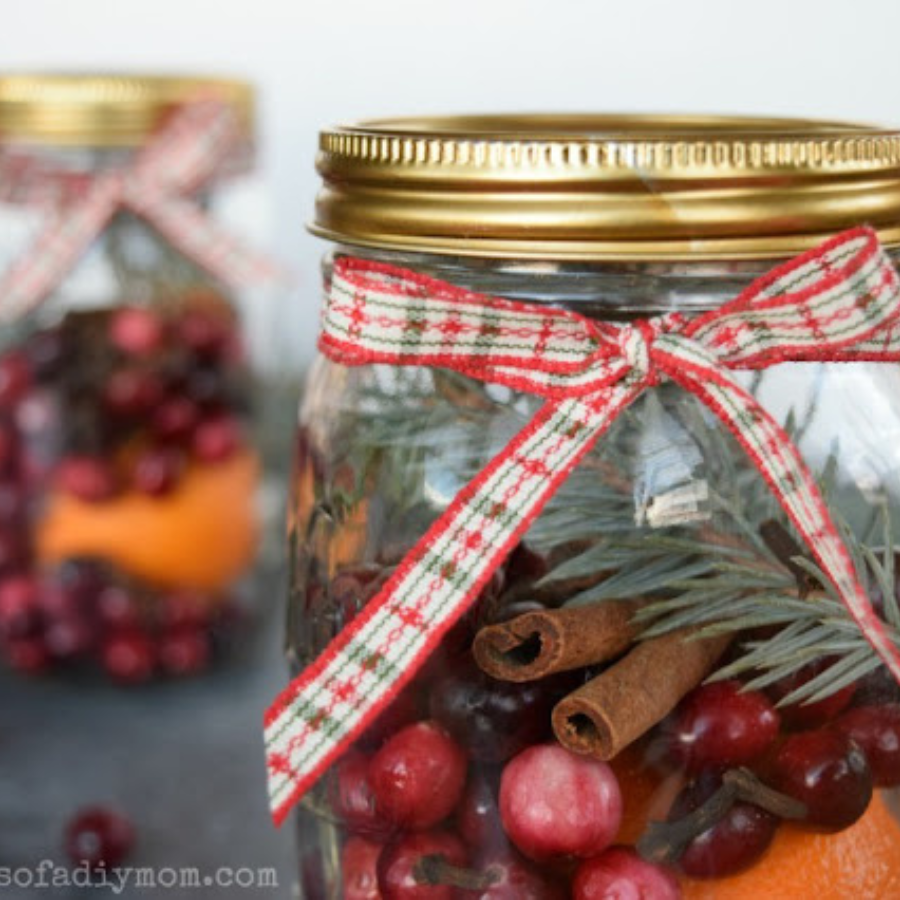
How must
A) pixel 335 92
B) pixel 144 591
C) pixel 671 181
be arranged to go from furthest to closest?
pixel 335 92 → pixel 144 591 → pixel 671 181

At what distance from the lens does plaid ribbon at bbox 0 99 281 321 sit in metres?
0.81

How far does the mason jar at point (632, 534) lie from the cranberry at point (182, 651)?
37 centimetres

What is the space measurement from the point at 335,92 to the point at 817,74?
1.02 ft

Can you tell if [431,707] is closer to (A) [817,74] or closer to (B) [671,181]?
(B) [671,181]

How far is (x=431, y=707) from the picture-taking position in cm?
42

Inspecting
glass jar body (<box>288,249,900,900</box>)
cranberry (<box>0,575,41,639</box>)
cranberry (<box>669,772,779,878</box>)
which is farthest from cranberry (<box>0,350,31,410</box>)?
Result: cranberry (<box>669,772,779,878</box>)

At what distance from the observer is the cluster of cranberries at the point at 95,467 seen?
2.60 feet

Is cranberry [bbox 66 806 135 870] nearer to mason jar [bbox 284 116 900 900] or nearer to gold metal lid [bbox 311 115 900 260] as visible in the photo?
mason jar [bbox 284 116 900 900]

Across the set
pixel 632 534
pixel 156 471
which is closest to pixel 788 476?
pixel 632 534

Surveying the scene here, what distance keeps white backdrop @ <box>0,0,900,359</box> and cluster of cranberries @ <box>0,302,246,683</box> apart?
0.57ft

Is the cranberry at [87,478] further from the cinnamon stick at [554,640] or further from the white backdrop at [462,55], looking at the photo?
the cinnamon stick at [554,640]

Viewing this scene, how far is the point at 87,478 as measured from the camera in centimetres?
79

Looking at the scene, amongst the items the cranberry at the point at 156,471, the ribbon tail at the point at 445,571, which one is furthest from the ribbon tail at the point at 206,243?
the ribbon tail at the point at 445,571

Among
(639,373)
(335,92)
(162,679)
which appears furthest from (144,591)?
(639,373)
